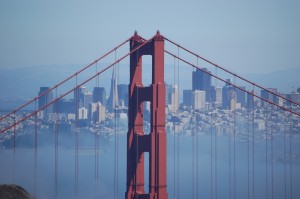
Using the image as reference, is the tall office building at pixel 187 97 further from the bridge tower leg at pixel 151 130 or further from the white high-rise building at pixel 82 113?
the bridge tower leg at pixel 151 130

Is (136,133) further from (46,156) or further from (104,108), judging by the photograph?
(104,108)

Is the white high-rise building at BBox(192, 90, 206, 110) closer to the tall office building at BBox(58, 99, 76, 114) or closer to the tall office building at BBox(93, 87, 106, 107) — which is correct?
the tall office building at BBox(93, 87, 106, 107)

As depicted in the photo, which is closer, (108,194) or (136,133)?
(136,133)

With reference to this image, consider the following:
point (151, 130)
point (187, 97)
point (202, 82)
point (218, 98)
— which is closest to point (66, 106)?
point (187, 97)

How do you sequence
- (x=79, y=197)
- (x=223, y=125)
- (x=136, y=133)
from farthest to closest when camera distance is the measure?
(x=223, y=125)
(x=79, y=197)
(x=136, y=133)

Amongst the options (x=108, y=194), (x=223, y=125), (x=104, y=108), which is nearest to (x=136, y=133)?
(x=108, y=194)

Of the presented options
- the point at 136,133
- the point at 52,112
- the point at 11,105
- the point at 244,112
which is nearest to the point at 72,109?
the point at 52,112

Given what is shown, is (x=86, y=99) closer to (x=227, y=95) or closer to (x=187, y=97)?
(x=187, y=97)

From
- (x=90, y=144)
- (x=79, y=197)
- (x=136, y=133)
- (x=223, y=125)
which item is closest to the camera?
(x=136, y=133)

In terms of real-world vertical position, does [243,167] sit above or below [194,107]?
below

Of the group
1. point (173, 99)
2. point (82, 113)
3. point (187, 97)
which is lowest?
point (82, 113)
